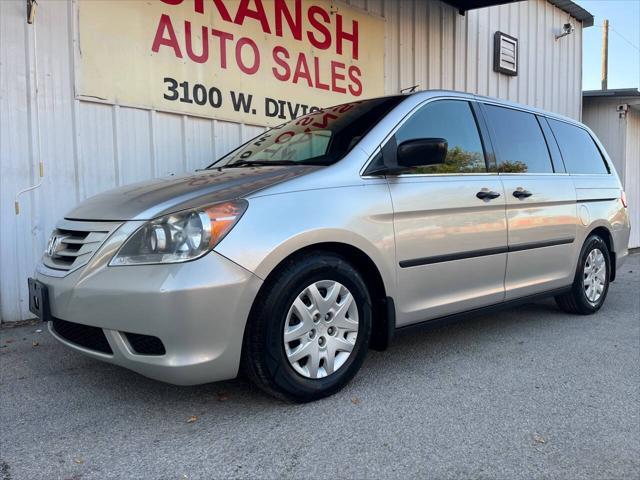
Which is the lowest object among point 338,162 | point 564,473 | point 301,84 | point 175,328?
point 564,473

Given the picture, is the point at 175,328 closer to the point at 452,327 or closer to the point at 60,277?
the point at 60,277

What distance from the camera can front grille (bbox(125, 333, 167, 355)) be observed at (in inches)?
95.0

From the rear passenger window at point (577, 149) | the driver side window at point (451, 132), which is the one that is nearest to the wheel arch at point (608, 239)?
the rear passenger window at point (577, 149)

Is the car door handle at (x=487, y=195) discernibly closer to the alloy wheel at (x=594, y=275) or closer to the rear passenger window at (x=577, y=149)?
the rear passenger window at (x=577, y=149)

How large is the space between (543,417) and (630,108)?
10909mm

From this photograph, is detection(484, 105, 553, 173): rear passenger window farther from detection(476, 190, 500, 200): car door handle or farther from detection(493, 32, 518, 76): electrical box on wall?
detection(493, 32, 518, 76): electrical box on wall

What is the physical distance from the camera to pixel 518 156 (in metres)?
4.07

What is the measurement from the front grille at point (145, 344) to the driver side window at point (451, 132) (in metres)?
1.71

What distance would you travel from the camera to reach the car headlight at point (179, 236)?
2410mm

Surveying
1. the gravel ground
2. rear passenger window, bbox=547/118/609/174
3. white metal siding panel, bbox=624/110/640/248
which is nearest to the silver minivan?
the gravel ground

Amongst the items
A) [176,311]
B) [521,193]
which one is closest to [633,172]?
[521,193]

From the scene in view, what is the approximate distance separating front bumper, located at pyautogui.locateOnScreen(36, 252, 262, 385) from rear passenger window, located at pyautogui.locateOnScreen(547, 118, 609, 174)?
3372 mm

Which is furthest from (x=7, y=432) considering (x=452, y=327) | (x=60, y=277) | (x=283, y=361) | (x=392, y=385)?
(x=452, y=327)

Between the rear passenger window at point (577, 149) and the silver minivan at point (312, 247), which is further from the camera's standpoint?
the rear passenger window at point (577, 149)
